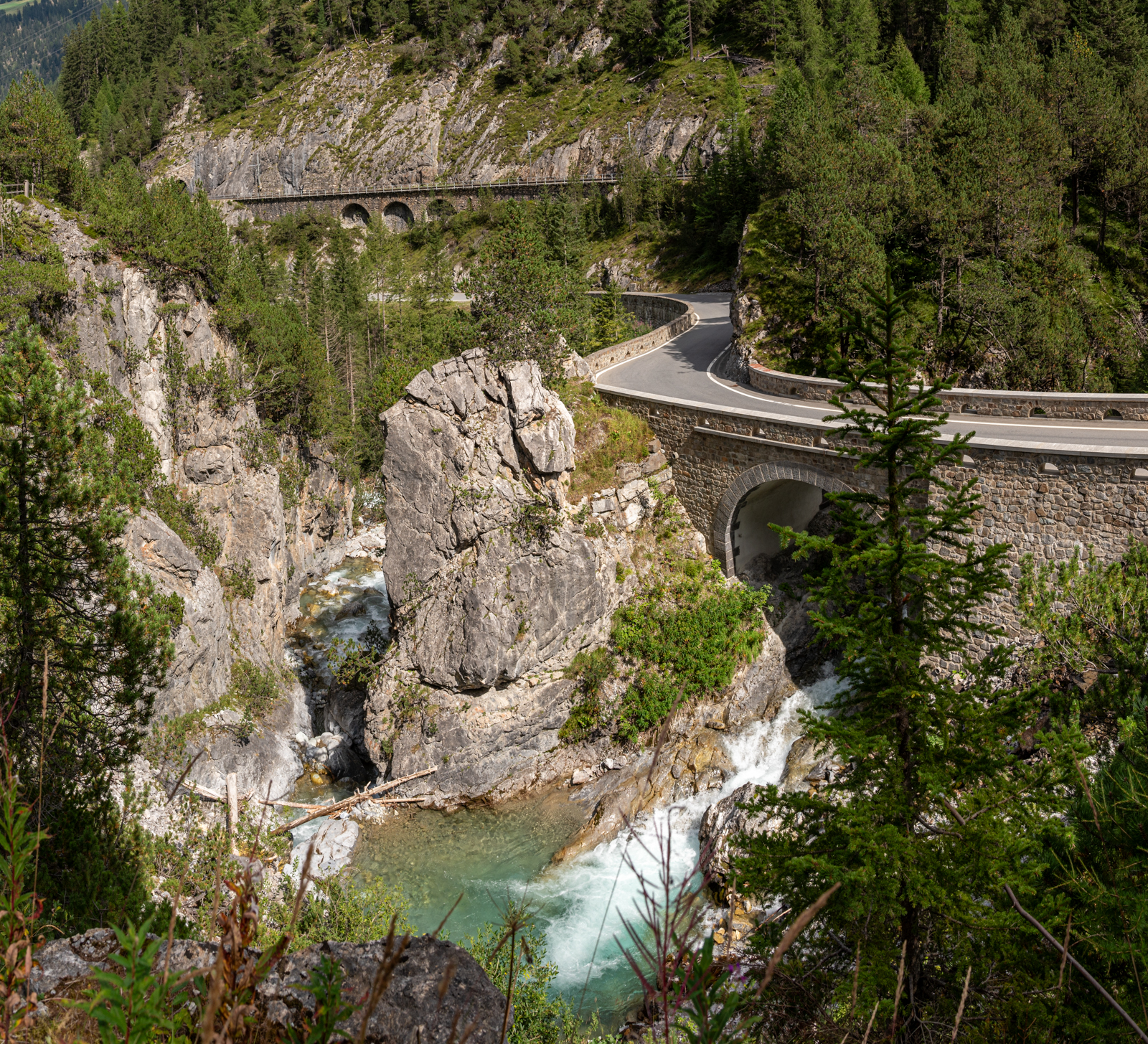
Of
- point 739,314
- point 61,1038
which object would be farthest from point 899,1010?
point 739,314

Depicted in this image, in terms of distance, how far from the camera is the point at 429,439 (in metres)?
21.2

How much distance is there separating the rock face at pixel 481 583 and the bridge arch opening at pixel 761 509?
360 cm

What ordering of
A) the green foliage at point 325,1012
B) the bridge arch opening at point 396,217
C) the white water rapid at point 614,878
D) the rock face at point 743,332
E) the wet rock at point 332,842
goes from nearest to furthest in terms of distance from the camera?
the green foliage at point 325,1012 → the white water rapid at point 614,878 → the wet rock at point 332,842 → the rock face at point 743,332 → the bridge arch opening at point 396,217

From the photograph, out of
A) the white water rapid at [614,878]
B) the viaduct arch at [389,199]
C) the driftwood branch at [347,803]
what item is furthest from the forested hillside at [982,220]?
the viaduct arch at [389,199]

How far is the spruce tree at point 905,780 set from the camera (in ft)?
22.0

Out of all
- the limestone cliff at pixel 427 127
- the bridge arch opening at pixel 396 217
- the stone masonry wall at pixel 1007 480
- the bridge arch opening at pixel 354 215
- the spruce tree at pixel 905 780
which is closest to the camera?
the spruce tree at pixel 905 780

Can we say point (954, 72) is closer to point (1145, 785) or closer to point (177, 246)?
point (177, 246)

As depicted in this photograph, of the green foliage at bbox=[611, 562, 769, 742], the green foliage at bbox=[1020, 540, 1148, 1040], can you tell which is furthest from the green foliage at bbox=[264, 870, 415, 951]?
the green foliage at bbox=[611, 562, 769, 742]

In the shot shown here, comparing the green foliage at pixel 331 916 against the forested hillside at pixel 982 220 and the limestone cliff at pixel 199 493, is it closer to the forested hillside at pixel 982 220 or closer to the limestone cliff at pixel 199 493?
the limestone cliff at pixel 199 493

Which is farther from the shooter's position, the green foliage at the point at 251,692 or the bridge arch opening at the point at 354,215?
the bridge arch opening at the point at 354,215

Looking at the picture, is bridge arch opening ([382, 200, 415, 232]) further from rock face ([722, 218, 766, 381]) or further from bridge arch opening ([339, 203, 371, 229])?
rock face ([722, 218, 766, 381])

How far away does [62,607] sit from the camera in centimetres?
910

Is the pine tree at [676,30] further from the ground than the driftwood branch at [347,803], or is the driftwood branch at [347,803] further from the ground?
the pine tree at [676,30]

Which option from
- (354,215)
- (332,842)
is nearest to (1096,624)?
(332,842)
